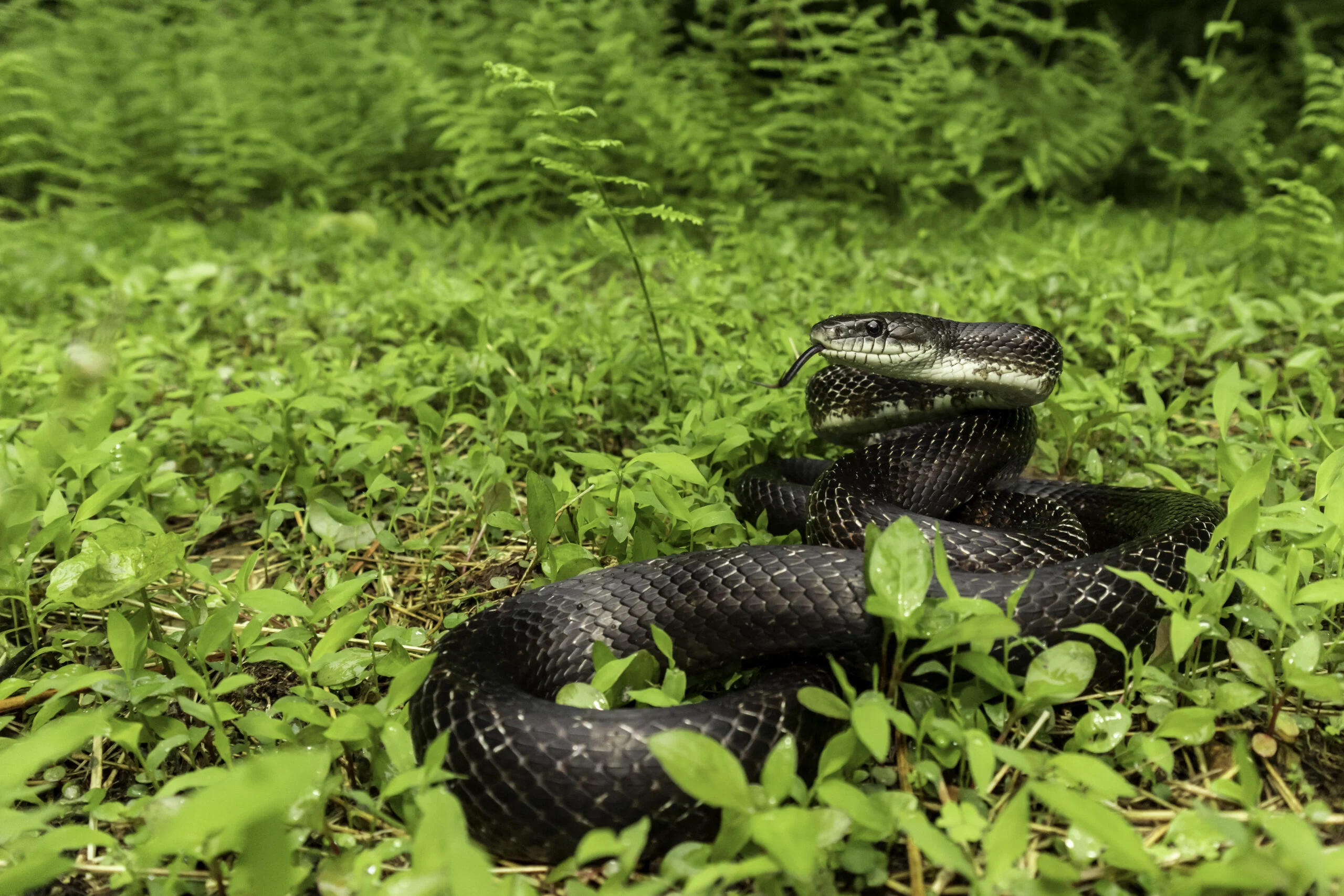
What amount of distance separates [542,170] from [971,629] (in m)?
7.82

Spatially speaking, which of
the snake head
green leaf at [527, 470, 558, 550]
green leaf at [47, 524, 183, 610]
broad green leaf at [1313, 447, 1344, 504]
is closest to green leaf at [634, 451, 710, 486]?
green leaf at [527, 470, 558, 550]

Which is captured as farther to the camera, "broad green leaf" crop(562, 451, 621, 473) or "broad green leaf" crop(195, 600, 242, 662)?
"broad green leaf" crop(562, 451, 621, 473)

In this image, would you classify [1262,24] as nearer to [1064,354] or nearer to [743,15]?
[743,15]

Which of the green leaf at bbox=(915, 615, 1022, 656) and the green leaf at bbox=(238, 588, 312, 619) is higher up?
the green leaf at bbox=(915, 615, 1022, 656)

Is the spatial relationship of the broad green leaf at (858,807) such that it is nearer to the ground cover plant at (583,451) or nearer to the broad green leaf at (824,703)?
the ground cover plant at (583,451)

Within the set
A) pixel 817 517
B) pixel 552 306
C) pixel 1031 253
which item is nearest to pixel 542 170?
pixel 552 306

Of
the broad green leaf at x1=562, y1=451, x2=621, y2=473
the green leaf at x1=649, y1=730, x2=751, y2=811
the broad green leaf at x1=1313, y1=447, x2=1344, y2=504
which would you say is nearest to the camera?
the green leaf at x1=649, y1=730, x2=751, y2=811

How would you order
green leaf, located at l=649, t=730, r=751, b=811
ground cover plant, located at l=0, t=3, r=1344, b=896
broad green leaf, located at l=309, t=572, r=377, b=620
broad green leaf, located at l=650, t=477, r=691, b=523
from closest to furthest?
green leaf, located at l=649, t=730, r=751, b=811
ground cover plant, located at l=0, t=3, r=1344, b=896
broad green leaf, located at l=309, t=572, r=377, b=620
broad green leaf, located at l=650, t=477, r=691, b=523

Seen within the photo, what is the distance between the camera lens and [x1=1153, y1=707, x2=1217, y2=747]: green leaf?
2.09 metres

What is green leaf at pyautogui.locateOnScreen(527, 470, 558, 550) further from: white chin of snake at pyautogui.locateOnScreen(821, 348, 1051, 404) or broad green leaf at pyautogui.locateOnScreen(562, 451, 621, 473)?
white chin of snake at pyautogui.locateOnScreen(821, 348, 1051, 404)

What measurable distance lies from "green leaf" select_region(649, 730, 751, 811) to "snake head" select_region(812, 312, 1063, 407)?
189cm

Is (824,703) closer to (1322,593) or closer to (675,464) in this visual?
(675,464)

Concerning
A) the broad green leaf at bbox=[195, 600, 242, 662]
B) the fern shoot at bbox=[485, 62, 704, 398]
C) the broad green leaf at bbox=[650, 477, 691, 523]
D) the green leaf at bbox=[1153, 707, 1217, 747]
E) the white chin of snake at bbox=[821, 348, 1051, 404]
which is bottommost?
the broad green leaf at bbox=[195, 600, 242, 662]

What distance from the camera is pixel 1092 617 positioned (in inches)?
93.3
